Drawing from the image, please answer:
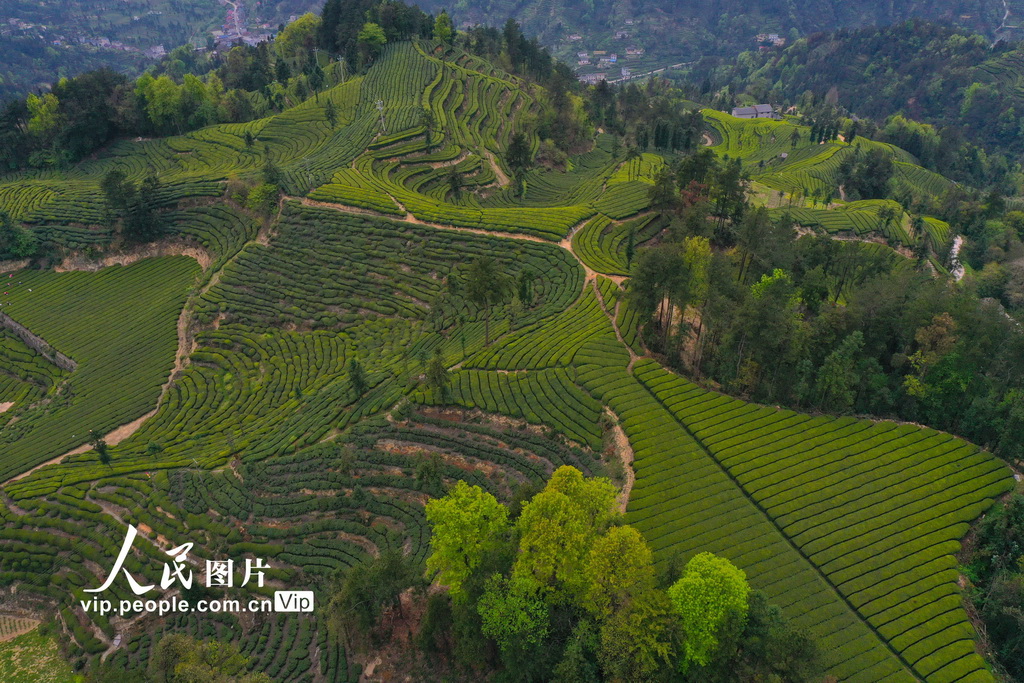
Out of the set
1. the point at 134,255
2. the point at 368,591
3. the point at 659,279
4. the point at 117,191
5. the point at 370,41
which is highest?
the point at 370,41

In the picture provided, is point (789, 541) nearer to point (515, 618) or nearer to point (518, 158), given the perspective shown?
point (515, 618)

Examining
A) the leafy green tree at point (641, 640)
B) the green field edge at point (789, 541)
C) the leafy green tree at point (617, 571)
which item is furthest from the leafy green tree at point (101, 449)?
the green field edge at point (789, 541)

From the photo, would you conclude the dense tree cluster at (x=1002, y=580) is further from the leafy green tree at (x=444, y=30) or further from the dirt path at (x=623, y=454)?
the leafy green tree at (x=444, y=30)

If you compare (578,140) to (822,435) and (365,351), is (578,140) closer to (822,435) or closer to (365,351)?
(365,351)

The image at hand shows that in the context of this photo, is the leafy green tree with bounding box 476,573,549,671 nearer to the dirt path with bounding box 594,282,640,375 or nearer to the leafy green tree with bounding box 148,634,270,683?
the leafy green tree with bounding box 148,634,270,683

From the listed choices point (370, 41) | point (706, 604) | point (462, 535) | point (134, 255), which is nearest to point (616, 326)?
point (462, 535)

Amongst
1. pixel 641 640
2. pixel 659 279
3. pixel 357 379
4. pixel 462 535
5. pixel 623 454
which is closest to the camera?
pixel 641 640
